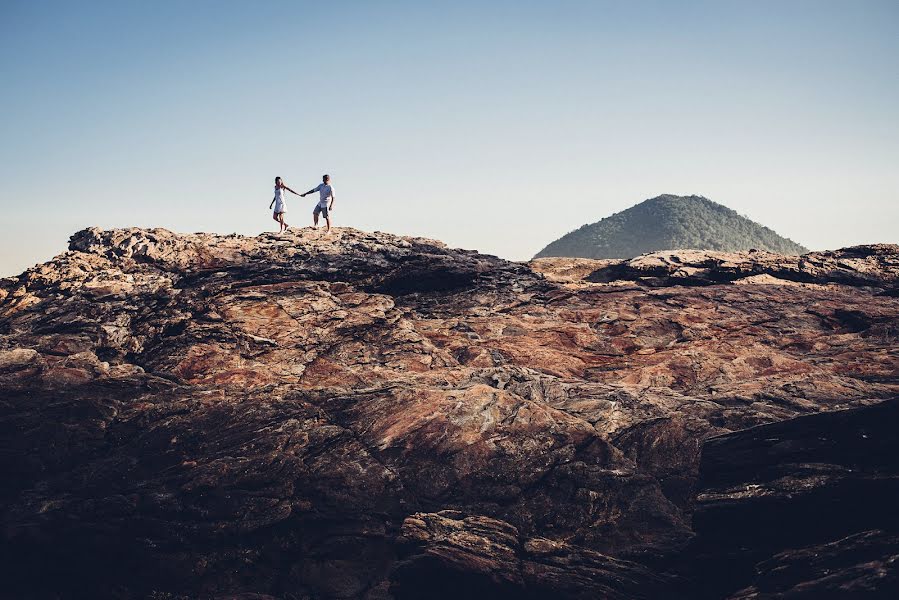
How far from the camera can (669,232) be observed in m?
121

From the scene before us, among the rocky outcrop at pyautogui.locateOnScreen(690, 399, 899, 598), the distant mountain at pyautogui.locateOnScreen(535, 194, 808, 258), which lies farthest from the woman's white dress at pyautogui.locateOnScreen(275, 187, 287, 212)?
the distant mountain at pyautogui.locateOnScreen(535, 194, 808, 258)

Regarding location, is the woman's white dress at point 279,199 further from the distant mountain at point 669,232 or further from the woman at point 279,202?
the distant mountain at point 669,232

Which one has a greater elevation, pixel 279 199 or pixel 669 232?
pixel 669 232

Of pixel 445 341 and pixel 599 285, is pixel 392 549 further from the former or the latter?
pixel 599 285

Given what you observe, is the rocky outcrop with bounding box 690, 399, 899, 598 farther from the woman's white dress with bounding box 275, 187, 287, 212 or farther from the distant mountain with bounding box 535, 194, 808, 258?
the distant mountain with bounding box 535, 194, 808, 258

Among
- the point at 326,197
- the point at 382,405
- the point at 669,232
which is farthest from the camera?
the point at 669,232

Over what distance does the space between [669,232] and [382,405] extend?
113m

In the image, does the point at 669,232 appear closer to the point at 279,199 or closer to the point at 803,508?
the point at 279,199

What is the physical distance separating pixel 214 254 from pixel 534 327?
39.0 ft

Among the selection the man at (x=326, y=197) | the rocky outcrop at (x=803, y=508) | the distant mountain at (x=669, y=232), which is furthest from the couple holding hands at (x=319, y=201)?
the distant mountain at (x=669, y=232)

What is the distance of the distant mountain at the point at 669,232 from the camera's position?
384ft

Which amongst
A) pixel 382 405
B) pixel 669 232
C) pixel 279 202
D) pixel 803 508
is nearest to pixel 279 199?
pixel 279 202

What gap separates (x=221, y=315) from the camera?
66.4ft

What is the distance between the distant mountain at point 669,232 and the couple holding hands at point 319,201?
3681 inches
